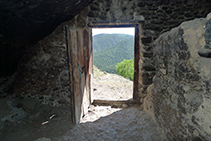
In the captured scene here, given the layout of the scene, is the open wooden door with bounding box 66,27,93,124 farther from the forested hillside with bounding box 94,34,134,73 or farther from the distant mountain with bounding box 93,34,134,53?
the distant mountain with bounding box 93,34,134,53

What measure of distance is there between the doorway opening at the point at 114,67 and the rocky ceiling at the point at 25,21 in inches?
36.9

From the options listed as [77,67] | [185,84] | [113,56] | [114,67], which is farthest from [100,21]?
[113,56]

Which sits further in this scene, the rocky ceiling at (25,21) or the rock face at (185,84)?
the rocky ceiling at (25,21)

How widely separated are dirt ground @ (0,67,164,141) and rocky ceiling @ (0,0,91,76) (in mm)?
1208

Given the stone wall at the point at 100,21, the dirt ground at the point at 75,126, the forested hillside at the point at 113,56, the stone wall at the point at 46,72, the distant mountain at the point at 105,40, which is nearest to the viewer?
the dirt ground at the point at 75,126

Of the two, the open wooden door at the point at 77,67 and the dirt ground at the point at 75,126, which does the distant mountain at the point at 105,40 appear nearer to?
the dirt ground at the point at 75,126

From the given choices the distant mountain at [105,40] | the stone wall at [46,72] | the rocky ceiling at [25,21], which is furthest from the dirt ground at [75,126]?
the distant mountain at [105,40]

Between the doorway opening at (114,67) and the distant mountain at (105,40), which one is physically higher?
the distant mountain at (105,40)

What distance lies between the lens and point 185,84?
1.66 m

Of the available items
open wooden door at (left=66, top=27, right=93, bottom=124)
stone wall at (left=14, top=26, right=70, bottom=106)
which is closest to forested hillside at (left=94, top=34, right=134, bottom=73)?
stone wall at (left=14, top=26, right=70, bottom=106)

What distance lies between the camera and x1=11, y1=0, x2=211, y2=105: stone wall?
328cm

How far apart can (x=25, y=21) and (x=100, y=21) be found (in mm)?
1626

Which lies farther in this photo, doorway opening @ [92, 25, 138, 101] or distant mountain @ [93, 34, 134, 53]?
distant mountain @ [93, 34, 134, 53]

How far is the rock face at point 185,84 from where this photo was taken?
4.31ft
